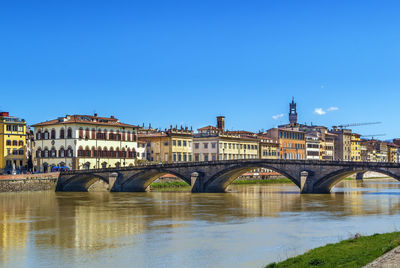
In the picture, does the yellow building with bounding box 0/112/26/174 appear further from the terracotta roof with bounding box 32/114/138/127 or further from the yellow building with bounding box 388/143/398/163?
the yellow building with bounding box 388/143/398/163

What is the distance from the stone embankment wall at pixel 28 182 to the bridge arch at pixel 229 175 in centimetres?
2187

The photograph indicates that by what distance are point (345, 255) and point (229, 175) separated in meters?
51.1

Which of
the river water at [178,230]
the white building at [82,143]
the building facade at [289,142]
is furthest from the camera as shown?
the building facade at [289,142]

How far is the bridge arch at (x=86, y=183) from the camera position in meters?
76.2

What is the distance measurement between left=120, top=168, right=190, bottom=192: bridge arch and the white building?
34.7 feet

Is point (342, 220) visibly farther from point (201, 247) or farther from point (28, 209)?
point (28, 209)

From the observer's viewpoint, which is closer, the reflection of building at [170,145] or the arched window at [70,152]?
the arched window at [70,152]

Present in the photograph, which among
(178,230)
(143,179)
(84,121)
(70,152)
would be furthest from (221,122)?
(178,230)

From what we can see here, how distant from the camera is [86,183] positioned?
78.8 meters

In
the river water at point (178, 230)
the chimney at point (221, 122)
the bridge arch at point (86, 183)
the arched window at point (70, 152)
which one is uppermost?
the chimney at point (221, 122)

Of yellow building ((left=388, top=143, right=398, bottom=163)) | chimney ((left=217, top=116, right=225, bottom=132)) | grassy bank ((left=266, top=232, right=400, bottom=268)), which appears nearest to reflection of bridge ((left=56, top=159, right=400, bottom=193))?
grassy bank ((left=266, top=232, right=400, bottom=268))

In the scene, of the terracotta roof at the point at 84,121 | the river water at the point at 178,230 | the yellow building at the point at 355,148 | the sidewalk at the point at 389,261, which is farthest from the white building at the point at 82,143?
the yellow building at the point at 355,148

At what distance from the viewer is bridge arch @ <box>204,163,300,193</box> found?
67.4 metres

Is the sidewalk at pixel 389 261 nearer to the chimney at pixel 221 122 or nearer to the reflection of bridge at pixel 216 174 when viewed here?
the reflection of bridge at pixel 216 174
